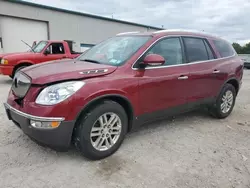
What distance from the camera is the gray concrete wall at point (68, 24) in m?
15.9

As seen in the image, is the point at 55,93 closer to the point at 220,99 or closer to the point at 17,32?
the point at 220,99

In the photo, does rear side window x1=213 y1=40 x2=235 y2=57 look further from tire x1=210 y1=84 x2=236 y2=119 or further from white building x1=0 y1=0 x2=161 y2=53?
white building x1=0 y1=0 x2=161 y2=53

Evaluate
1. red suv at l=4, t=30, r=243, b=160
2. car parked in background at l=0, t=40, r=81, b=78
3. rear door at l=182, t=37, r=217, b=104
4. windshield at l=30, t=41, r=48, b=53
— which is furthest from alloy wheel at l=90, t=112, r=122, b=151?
windshield at l=30, t=41, r=48, b=53

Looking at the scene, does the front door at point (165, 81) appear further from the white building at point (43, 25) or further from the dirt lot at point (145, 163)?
the white building at point (43, 25)

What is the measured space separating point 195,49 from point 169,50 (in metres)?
0.72

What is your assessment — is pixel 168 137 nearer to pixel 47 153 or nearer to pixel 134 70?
pixel 134 70

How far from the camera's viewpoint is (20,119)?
295 cm

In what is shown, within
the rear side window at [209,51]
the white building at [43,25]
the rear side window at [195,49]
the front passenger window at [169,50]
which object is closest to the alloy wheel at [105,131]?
the front passenger window at [169,50]

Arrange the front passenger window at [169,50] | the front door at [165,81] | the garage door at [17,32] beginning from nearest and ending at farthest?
1. the front door at [165,81]
2. the front passenger window at [169,50]
3. the garage door at [17,32]

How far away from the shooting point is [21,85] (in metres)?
3.15

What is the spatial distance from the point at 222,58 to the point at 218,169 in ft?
8.84

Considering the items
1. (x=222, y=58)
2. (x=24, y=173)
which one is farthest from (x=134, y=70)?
(x=222, y=58)

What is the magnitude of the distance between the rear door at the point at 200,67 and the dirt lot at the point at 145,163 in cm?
72

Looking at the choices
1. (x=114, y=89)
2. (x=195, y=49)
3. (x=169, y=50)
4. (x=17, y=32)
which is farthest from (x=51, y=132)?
(x=17, y=32)
